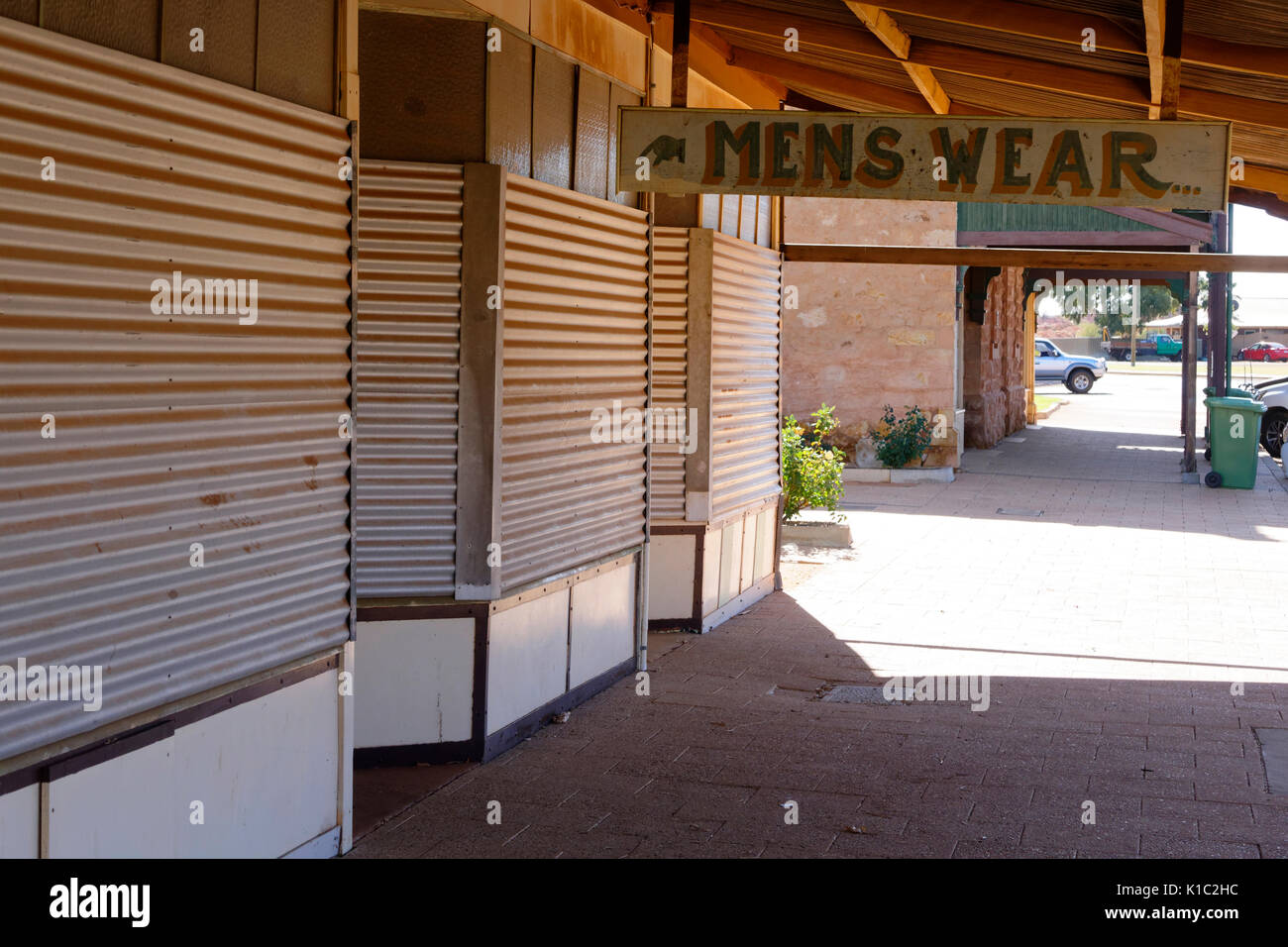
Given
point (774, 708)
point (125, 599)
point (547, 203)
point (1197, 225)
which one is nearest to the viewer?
point (125, 599)

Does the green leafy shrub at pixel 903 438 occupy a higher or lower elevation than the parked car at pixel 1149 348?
lower

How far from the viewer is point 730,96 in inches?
384

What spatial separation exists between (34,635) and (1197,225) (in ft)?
61.9

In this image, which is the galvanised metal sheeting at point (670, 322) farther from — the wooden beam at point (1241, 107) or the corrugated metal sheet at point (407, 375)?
the wooden beam at point (1241, 107)

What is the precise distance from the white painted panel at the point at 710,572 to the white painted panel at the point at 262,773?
14.9 ft

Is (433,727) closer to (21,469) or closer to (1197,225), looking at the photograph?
(21,469)

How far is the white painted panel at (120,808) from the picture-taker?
3564mm

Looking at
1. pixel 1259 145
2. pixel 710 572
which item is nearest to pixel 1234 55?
pixel 1259 145

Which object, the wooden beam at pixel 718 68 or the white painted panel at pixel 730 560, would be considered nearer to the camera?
the wooden beam at pixel 718 68

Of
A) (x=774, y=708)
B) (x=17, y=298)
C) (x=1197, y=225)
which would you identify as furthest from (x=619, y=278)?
(x=1197, y=225)

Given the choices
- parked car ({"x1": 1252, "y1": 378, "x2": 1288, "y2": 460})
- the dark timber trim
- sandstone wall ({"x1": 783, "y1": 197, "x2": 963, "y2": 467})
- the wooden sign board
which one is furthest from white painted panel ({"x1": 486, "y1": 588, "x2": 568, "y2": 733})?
parked car ({"x1": 1252, "y1": 378, "x2": 1288, "y2": 460})

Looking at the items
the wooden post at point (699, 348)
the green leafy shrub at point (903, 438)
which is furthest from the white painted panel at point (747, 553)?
the green leafy shrub at point (903, 438)

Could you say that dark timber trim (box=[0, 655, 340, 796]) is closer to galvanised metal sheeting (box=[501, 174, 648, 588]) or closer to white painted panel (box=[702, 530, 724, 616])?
galvanised metal sheeting (box=[501, 174, 648, 588])

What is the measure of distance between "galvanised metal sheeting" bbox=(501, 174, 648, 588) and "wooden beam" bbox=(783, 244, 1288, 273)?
61.5 inches
